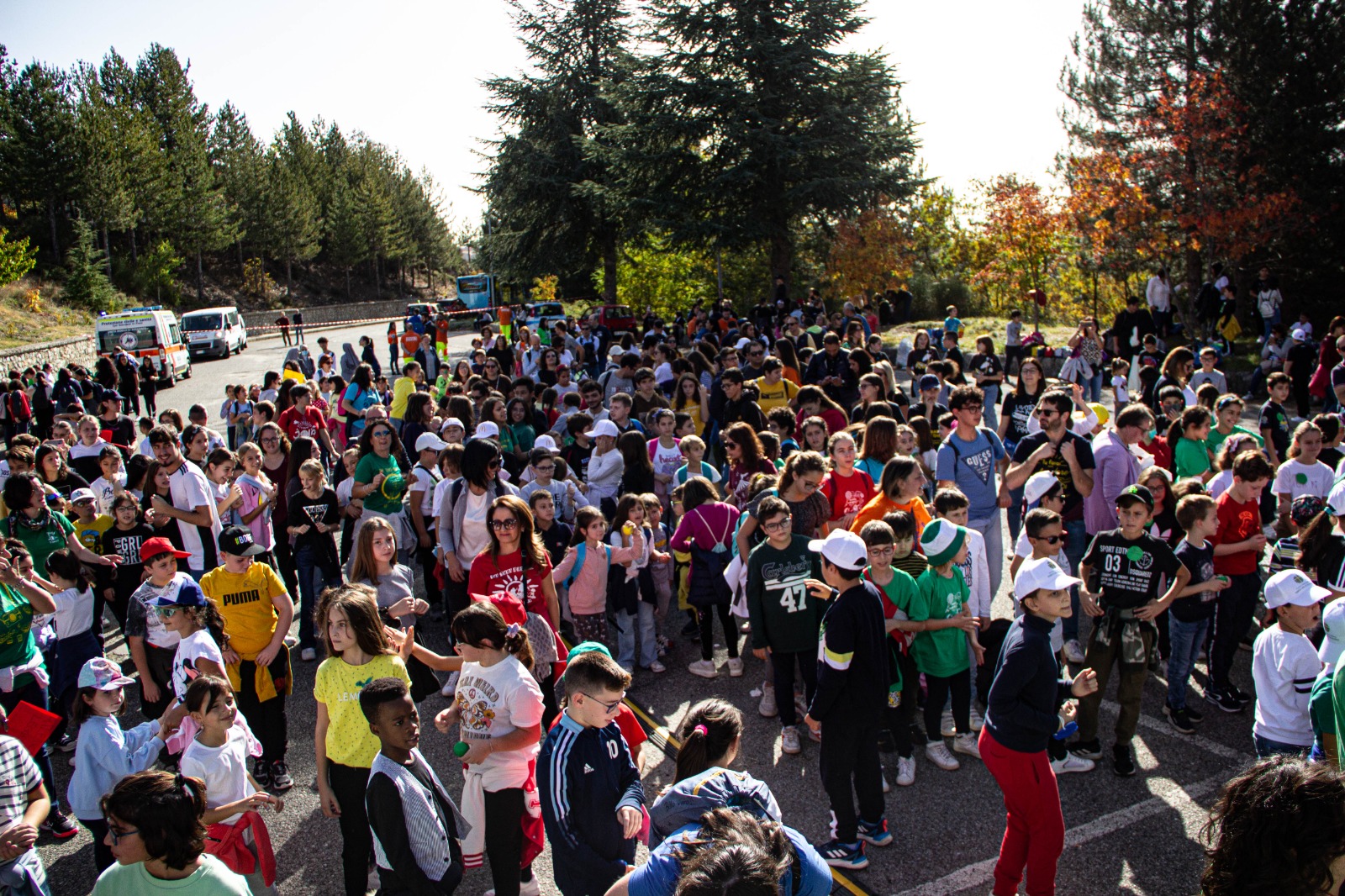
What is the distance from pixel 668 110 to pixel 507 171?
14566mm

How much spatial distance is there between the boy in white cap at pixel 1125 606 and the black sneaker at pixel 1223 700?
3.39 ft

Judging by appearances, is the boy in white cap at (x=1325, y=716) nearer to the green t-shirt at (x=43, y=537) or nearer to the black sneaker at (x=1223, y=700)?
the black sneaker at (x=1223, y=700)

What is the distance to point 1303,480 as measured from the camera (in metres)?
6.99

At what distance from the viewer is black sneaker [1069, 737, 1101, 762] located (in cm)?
552

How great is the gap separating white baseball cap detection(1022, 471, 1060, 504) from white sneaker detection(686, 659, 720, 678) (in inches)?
106

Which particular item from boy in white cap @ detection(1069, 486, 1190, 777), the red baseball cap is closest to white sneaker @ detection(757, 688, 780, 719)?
boy in white cap @ detection(1069, 486, 1190, 777)

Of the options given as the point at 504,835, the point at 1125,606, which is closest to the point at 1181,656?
the point at 1125,606

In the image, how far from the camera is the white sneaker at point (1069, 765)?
5.41 metres

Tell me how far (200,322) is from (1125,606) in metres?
40.7

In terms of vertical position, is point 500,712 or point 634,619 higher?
point 500,712

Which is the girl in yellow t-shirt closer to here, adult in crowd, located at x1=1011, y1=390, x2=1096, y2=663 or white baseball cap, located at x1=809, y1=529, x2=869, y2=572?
white baseball cap, located at x1=809, y1=529, x2=869, y2=572

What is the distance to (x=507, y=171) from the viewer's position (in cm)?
4244

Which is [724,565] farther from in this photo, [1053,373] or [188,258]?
[188,258]

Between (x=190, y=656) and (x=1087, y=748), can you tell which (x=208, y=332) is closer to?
(x=190, y=656)
